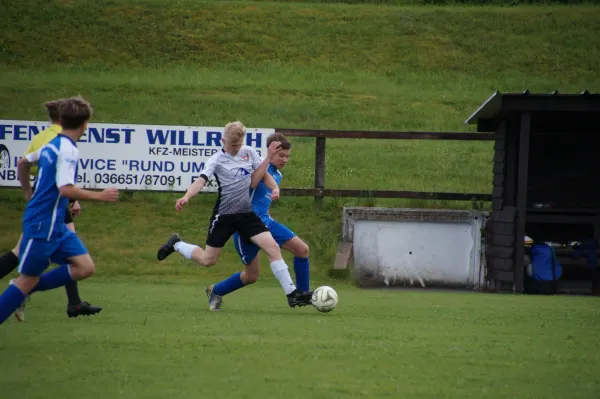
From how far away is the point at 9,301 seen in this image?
23.7 ft

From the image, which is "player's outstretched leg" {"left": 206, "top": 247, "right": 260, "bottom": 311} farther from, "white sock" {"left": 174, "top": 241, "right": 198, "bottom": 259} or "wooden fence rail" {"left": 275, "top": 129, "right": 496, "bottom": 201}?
"wooden fence rail" {"left": 275, "top": 129, "right": 496, "bottom": 201}

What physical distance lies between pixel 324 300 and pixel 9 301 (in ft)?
11.9

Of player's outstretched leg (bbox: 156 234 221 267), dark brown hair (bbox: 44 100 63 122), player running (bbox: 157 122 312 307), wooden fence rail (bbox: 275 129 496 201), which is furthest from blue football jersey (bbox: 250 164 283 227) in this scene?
wooden fence rail (bbox: 275 129 496 201)

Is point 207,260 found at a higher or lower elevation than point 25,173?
lower

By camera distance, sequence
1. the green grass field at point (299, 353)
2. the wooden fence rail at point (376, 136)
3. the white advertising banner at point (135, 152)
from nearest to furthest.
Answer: the green grass field at point (299, 353)
the wooden fence rail at point (376, 136)
the white advertising banner at point (135, 152)

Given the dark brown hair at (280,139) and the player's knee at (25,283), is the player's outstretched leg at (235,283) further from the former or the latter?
the player's knee at (25,283)

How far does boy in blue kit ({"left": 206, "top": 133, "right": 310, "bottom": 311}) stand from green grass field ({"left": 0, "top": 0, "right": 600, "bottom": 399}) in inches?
11.5

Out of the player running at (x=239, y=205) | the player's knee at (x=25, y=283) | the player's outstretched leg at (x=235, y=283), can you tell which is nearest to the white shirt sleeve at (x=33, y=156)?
the player's knee at (x=25, y=283)

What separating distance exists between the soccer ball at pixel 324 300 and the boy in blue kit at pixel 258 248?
2.49 feet

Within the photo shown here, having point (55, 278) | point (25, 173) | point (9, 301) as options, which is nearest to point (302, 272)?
point (55, 278)

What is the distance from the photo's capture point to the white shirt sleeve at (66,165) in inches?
284

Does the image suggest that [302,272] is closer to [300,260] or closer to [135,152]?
[300,260]

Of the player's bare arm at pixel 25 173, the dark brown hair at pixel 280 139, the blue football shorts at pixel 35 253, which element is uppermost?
the dark brown hair at pixel 280 139

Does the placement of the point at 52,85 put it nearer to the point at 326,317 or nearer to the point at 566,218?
the point at 566,218
